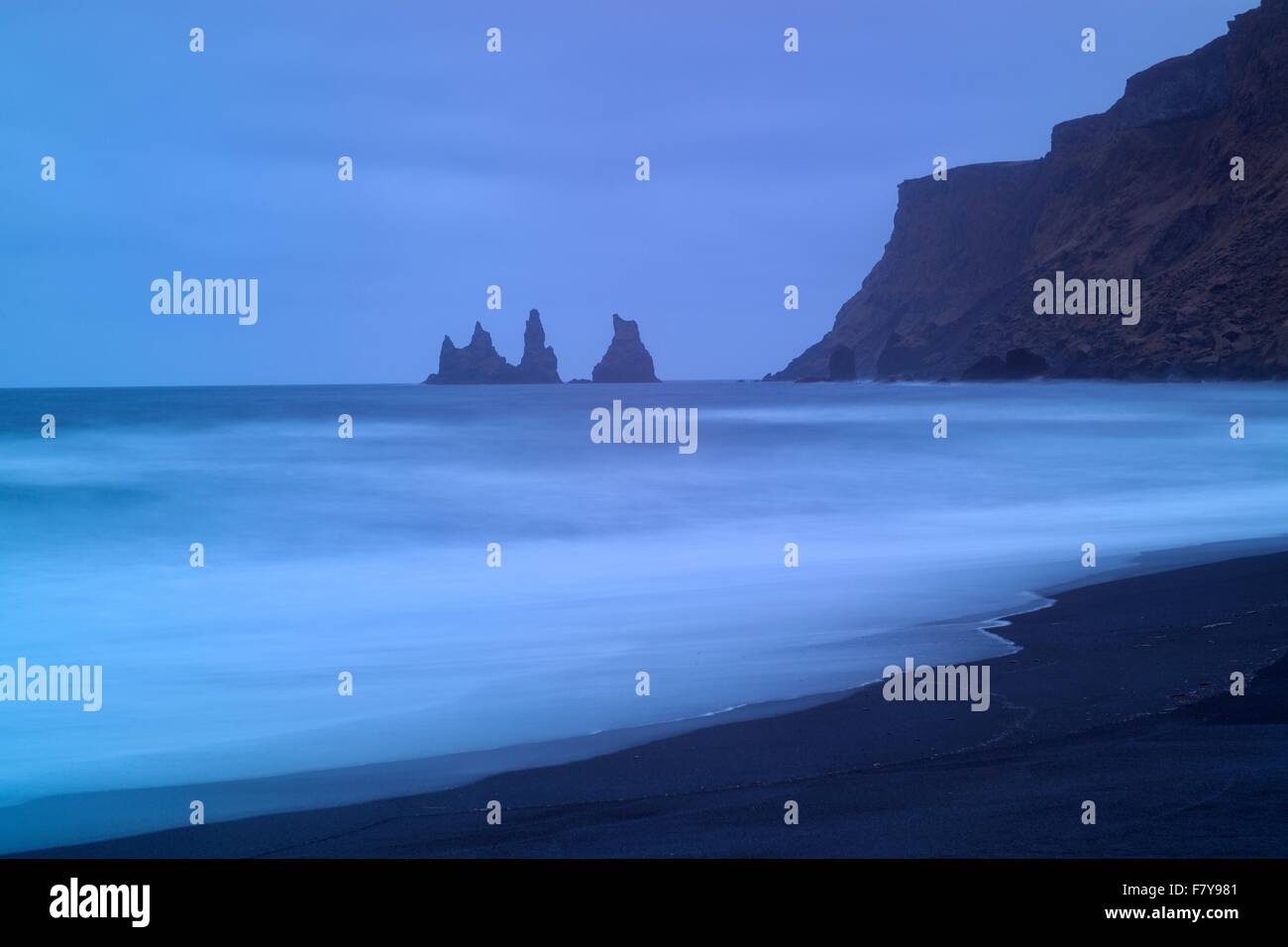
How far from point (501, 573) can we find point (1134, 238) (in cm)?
7307

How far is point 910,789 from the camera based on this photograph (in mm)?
4551

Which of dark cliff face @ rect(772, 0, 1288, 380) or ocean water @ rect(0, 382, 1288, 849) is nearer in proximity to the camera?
ocean water @ rect(0, 382, 1288, 849)

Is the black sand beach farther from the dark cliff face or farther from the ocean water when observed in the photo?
the dark cliff face

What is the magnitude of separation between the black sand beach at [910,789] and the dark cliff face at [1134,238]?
57960 millimetres

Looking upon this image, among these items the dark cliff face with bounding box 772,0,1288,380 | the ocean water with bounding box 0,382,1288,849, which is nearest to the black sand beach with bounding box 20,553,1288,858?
the ocean water with bounding box 0,382,1288,849

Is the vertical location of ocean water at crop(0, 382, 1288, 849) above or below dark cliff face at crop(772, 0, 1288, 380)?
below

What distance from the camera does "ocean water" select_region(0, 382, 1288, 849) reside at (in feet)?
21.2

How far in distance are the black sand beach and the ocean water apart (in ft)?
2.42

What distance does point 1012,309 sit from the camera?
289 feet

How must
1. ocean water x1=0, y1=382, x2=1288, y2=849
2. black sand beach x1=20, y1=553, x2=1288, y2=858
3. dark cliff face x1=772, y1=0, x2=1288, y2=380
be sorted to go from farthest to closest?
dark cliff face x1=772, y1=0, x2=1288, y2=380 → ocean water x1=0, y1=382, x2=1288, y2=849 → black sand beach x1=20, y1=553, x2=1288, y2=858

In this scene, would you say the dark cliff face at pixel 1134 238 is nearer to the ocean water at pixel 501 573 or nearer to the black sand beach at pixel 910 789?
the ocean water at pixel 501 573

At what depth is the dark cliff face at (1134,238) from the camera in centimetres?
6062
